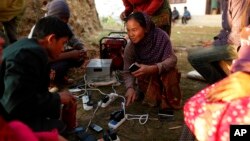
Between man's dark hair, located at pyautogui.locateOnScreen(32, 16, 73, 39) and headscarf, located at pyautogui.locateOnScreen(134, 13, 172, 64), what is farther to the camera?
headscarf, located at pyautogui.locateOnScreen(134, 13, 172, 64)

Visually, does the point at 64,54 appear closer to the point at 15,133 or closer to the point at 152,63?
the point at 152,63

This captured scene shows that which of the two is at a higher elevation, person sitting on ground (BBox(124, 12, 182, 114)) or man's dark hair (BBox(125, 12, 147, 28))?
man's dark hair (BBox(125, 12, 147, 28))

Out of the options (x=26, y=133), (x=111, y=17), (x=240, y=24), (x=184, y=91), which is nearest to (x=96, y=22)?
(x=111, y=17)

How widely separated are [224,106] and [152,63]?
2.02 meters

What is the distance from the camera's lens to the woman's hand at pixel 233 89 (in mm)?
1673

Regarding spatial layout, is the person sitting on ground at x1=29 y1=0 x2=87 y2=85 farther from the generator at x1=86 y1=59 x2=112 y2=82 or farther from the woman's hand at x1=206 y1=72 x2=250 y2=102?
the woman's hand at x1=206 y1=72 x2=250 y2=102

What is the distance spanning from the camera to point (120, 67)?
484 cm

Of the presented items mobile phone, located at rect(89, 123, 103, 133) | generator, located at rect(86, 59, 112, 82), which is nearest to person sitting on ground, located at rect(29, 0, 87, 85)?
generator, located at rect(86, 59, 112, 82)

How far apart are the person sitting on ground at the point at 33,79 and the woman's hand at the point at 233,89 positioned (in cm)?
129

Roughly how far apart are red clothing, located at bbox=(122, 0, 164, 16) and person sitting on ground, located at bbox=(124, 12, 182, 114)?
0.74 m

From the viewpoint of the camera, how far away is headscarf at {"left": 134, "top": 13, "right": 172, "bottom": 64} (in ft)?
11.8

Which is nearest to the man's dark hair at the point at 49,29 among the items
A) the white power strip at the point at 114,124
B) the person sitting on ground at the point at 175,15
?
the white power strip at the point at 114,124

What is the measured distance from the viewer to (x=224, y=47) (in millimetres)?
3365

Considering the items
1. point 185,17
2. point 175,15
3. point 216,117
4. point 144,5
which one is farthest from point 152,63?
point 175,15
